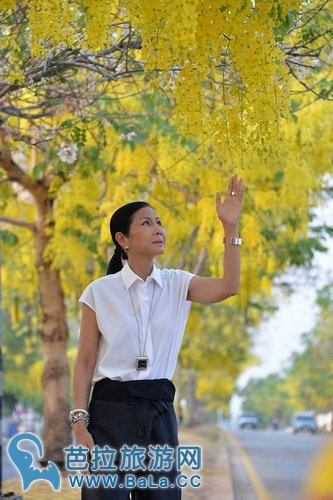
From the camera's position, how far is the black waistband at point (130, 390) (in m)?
4.66

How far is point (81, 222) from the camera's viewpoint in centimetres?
1370

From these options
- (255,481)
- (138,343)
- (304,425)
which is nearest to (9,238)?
(255,481)

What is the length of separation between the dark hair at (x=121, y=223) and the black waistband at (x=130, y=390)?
1.89ft

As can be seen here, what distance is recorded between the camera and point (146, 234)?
488 centimetres

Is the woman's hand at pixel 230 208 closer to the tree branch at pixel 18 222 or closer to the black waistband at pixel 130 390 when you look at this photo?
the black waistband at pixel 130 390

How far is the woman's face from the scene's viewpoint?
4875 millimetres

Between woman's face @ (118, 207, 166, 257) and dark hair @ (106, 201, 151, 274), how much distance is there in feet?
0.07

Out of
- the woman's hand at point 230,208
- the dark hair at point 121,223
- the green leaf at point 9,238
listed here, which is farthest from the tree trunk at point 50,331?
the woman's hand at point 230,208

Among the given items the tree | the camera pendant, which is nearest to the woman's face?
the camera pendant

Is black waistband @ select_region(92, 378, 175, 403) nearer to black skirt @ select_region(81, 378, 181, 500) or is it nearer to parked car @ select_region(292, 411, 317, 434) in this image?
black skirt @ select_region(81, 378, 181, 500)

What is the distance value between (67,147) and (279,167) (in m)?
3.00

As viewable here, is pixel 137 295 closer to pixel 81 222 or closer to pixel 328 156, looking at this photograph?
pixel 328 156

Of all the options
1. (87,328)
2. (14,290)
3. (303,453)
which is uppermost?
(14,290)

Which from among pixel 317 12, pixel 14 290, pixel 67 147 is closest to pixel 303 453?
pixel 14 290
